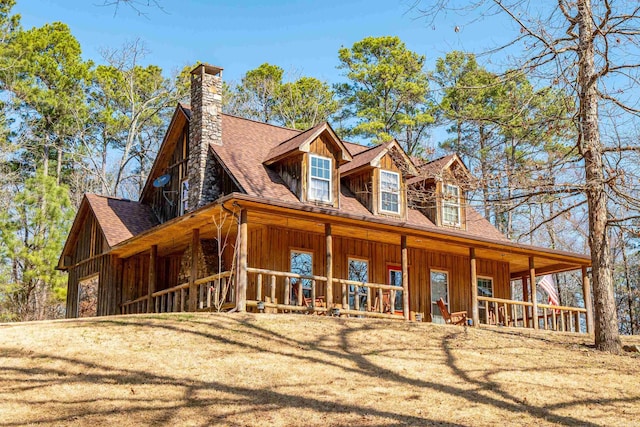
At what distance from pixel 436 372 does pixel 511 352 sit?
2.97 m

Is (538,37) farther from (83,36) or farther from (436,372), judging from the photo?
(83,36)

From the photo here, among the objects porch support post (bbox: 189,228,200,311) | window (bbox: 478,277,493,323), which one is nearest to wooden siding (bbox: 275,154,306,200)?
porch support post (bbox: 189,228,200,311)

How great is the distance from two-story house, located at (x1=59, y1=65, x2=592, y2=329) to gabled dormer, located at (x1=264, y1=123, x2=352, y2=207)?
3 cm

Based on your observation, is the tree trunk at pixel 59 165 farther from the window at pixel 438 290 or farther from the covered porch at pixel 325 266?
the window at pixel 438 290

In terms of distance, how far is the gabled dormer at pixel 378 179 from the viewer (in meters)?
21.7

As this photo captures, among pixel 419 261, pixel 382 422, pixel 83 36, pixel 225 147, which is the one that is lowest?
pixel 382 422

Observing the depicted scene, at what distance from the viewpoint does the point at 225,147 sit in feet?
68.6

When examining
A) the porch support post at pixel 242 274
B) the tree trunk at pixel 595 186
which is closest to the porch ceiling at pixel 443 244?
the porch support post at pixel 242 274

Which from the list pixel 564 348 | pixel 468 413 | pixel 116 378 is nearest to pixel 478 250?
pixel 564 348

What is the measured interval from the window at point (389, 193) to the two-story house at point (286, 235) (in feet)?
0.12

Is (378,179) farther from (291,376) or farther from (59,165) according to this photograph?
(59,165)

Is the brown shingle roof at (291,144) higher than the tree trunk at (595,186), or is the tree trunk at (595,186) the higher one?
the brown shingle roof at (291,144)

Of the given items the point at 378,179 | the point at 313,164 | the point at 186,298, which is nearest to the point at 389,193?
the point at 378,179

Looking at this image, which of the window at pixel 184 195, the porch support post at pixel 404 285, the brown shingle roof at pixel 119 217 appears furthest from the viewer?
the brown shingle roof at pixel 119 217
